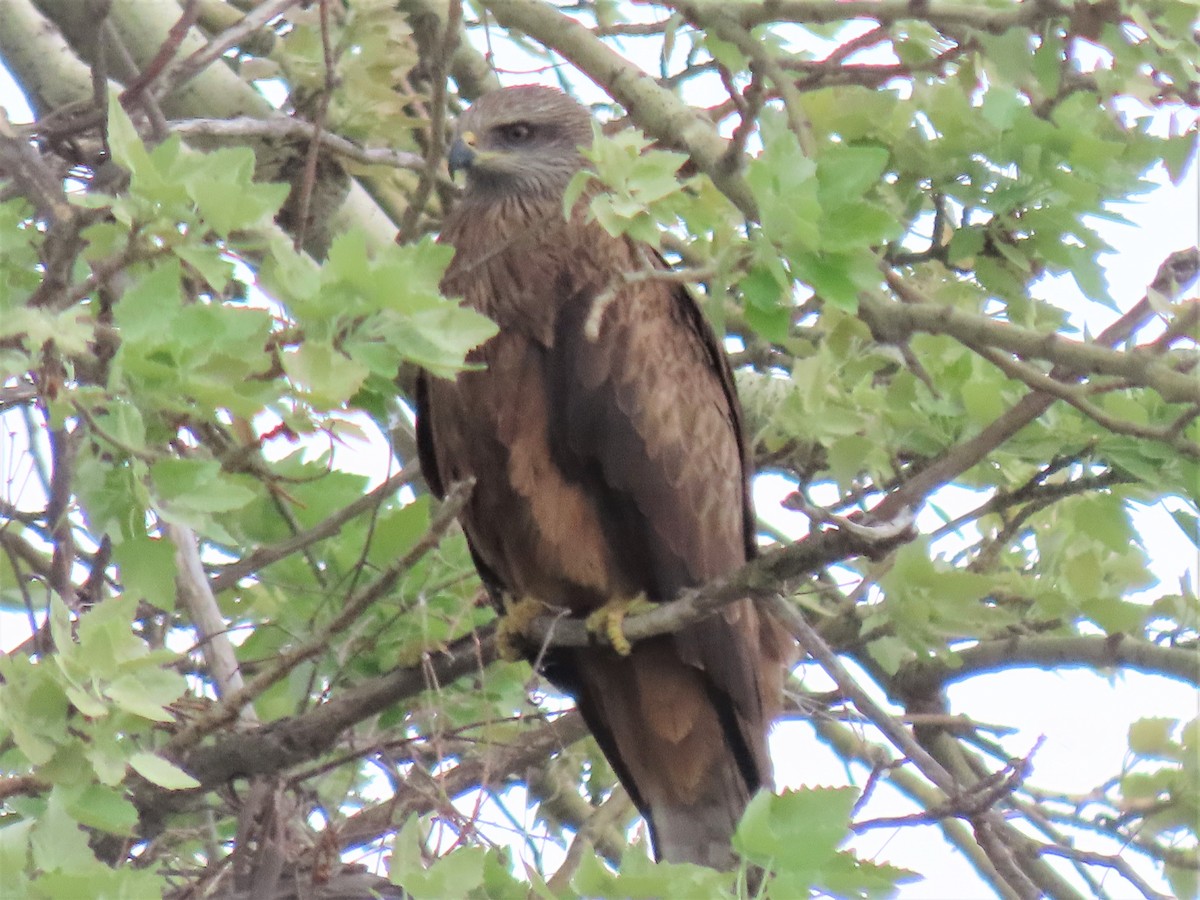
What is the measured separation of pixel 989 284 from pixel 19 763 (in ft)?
7.65

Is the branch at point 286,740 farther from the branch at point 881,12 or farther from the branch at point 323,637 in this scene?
the branch at point 881,12

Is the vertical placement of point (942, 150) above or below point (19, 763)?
above

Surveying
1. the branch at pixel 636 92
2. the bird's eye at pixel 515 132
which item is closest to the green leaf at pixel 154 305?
the branch at pixel 636 92

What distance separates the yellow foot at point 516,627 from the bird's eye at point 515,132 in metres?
1.42

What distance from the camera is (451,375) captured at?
8.33 ft

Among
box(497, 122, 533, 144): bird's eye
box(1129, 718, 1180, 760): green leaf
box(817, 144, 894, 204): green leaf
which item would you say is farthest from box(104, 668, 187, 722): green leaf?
box(1129, 718, 1180, 760): green leaf

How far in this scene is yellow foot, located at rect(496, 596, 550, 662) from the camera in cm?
396

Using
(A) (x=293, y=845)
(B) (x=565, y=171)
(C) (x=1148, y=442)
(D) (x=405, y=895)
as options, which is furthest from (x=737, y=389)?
(D) (x=405, y=895)

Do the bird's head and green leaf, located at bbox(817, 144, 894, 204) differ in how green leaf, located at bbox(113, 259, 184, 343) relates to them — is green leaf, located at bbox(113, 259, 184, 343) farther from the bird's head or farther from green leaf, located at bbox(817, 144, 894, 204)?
the bird's head

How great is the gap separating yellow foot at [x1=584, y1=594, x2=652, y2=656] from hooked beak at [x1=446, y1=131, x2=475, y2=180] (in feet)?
4.47

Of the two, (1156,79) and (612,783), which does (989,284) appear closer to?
(1156,79)

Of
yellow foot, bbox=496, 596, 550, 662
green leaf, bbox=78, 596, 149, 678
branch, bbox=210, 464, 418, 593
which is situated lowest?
green leaf, bbox=78, 596, 149, 678

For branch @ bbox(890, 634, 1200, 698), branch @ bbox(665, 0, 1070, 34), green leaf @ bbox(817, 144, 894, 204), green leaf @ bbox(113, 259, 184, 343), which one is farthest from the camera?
branch @ bbox(890, 634, 1200, 698)

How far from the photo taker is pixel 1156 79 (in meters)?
3.53
